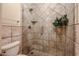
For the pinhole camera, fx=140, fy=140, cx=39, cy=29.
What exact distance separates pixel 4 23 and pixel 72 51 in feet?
1.92

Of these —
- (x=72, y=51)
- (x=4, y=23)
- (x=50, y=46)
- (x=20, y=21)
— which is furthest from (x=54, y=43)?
(x=4, y=23)

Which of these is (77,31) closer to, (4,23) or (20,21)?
(20,21)

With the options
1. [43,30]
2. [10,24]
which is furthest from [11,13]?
[43,30]

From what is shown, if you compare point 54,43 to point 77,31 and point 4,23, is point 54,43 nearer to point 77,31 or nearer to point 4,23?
point 77,31

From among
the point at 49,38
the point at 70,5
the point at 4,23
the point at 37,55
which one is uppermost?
the point at 70,5

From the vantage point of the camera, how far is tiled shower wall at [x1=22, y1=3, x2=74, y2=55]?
44.1 inches

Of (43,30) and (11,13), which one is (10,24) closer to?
(11,13)

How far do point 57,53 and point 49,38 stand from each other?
0.45ft

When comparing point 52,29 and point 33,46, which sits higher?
point 52,29

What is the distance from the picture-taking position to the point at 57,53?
1126mm

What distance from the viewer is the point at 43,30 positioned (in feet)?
3.72

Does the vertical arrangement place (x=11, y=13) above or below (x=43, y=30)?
above

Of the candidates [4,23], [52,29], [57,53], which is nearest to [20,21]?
[4,23]

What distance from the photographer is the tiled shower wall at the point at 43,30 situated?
1.12 metres
